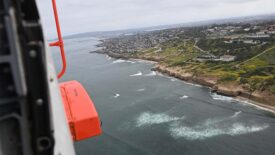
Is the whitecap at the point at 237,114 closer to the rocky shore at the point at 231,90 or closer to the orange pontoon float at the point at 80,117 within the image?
the rocky shore at the point at 231,90

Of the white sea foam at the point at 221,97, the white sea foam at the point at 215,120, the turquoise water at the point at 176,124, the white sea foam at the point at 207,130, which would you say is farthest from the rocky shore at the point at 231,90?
the white sea foam at the point at 207,130

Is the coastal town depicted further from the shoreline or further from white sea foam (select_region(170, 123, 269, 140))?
white sea foam (select_region(170, 123, 269, 140))

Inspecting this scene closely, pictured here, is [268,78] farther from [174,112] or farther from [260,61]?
[174,112]

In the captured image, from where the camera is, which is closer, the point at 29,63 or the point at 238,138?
the point at 29,63

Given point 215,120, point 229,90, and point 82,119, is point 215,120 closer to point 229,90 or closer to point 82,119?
point 229,90

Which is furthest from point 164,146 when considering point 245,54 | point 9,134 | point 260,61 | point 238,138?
point 245,54

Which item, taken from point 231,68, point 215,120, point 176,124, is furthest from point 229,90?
point 176,124

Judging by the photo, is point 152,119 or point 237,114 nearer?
point 152,119
